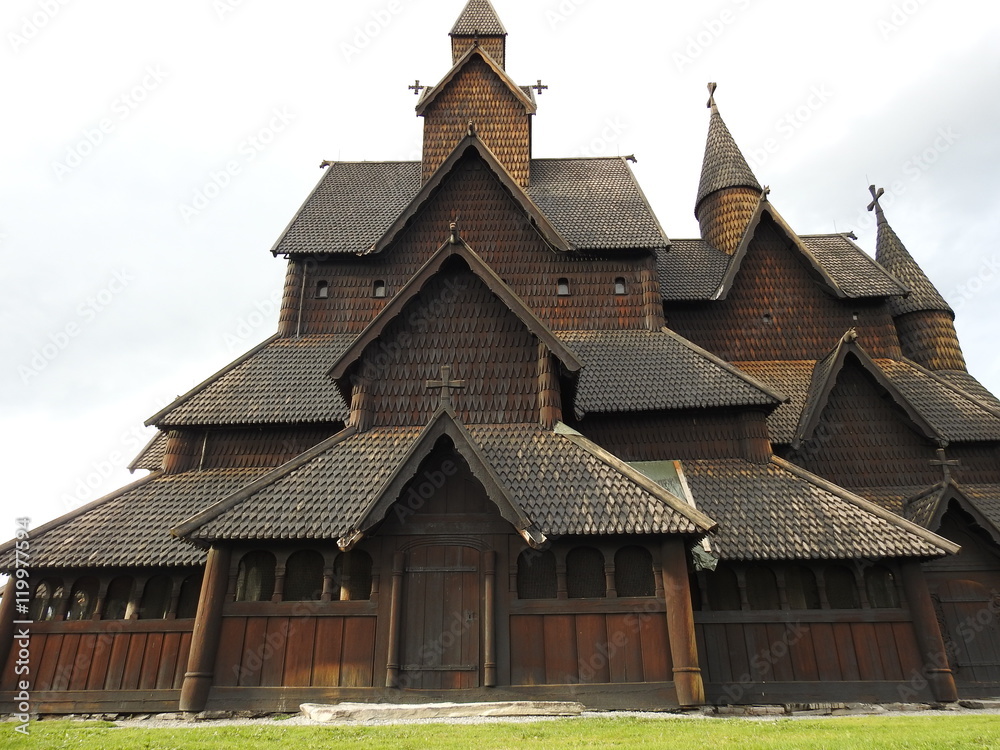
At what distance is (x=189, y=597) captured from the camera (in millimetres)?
11266

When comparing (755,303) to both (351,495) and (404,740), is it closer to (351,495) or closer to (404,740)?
(351,495)

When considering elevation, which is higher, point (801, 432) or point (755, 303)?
point (755, 303)

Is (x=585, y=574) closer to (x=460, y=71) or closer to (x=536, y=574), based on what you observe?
(x=536, y=574)

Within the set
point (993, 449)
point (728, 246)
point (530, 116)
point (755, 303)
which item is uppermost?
point (530, 116)

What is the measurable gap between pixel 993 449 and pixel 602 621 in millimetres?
11281

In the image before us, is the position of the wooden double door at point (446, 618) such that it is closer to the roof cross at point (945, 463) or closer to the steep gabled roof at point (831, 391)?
the steep gabled roof at point (831, 391)

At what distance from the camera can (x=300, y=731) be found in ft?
23.4

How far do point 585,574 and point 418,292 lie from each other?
19.2 feet

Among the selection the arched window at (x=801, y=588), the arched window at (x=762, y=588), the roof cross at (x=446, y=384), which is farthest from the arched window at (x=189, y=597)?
the arched window at (x=801, y=588)

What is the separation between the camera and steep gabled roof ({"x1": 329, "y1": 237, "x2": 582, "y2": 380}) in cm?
1121

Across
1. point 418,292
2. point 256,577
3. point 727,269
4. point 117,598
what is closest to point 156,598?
point 117,598

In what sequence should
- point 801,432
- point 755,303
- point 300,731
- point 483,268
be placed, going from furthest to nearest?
point 755,303 → point 801,432 → point 483,268 → point 300,731

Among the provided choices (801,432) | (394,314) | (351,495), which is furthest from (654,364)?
(351,495)

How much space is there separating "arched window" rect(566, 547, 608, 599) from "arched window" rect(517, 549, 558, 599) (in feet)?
0.82
